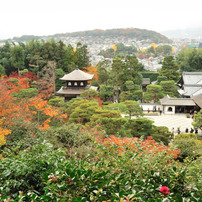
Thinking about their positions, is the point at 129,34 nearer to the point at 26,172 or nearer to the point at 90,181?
the point at 26,172

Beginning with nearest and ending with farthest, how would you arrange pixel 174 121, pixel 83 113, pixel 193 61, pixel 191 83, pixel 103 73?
1. pixel 83 113
2. pixel 174 121
3. pixel 191 83
4. pixel 103 73
5. pixel 193 61

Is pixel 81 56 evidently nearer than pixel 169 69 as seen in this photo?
No

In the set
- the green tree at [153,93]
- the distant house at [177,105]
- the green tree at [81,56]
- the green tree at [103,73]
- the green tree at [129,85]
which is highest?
the green tree at [81,56]

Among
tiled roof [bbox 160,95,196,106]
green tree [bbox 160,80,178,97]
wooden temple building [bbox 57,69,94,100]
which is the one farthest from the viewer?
green tree [bbox 160,80,178,97]

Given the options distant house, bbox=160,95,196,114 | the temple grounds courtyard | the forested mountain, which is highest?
the forested mountain

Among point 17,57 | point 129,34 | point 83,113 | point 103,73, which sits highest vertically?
point 129,34

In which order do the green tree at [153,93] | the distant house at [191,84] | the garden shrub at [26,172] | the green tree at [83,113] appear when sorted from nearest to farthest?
the garden shrub at [26,172] < the green tree at [83,113] < the distant house at [191,84] < the green tree at [153,93]

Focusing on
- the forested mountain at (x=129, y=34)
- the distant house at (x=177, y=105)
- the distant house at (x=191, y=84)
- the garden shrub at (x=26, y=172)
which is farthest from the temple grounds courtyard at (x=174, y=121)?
the forested mountain at (x=129, y=34)

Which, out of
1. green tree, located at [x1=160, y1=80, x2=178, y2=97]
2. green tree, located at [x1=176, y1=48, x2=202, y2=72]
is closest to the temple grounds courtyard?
green tree, located at [x1=160, y1=80, x2=178, y2=97]

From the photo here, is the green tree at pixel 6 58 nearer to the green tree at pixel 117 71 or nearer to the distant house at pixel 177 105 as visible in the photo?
the green tree at pixel 117 71

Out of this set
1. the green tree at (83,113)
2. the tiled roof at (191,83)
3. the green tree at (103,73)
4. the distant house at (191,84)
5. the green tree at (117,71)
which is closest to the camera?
the green tree at (83,113)

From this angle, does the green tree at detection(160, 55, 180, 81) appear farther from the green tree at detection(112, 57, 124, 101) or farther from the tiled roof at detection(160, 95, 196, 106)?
the tiled roof at detection(160, 95, 196, 106)

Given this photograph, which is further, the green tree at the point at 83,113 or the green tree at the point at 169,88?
the green tree at the point at 169,88

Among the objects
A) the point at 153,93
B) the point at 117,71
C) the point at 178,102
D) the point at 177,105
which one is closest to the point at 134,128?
the point at 177,105
